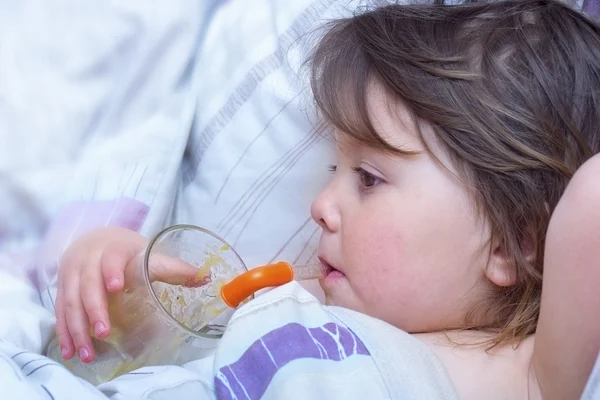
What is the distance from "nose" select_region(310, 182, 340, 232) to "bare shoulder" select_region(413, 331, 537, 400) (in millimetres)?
196

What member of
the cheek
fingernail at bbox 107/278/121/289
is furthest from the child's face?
fingernail at bbox 107/278/121/289

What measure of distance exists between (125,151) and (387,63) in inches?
19.1

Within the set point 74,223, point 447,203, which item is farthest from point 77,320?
point 447,203

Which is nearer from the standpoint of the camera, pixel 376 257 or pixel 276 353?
pixel 276 353

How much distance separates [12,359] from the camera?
2.78 ft

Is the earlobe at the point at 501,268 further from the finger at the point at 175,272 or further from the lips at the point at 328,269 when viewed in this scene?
the finger at the point at 175,272

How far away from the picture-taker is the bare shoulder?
3.07 feet

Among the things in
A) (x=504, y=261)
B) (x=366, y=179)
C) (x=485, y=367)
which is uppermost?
(x=366, y=179)

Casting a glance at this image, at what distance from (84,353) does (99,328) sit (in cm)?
5

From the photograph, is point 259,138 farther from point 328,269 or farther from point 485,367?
point 485,367

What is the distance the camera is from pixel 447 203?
0.96m

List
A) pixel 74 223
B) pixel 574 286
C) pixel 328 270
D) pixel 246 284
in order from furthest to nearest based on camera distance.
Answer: pixel 74 223 < pixel 328 270 < pixel 246 284 < pixel 574 286

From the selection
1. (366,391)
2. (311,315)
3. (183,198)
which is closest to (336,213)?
(311,315)

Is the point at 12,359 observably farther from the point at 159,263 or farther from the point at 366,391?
the point at 366,391
